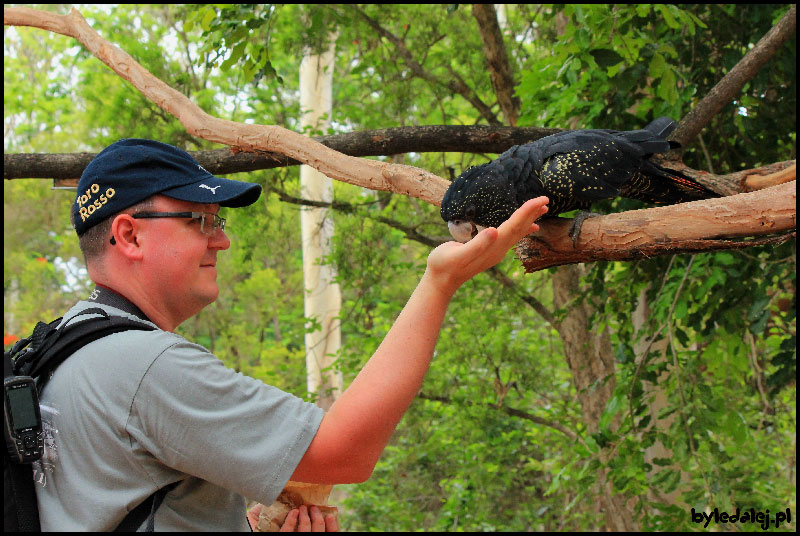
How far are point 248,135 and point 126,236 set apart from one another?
156 centimetres

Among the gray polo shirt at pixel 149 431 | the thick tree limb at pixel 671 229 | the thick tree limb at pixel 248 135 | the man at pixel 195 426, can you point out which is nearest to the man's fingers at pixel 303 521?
the man at pixel 195 426

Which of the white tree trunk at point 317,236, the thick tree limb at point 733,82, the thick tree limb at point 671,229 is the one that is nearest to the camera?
the thick tree limb at point 671,229

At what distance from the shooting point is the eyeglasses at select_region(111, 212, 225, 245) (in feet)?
4.10

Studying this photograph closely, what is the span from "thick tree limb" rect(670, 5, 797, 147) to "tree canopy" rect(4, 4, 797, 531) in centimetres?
18

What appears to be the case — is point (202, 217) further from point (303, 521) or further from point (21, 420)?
point (303, 521)

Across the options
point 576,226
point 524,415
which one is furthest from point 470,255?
point 524,415

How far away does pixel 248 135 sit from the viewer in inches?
107

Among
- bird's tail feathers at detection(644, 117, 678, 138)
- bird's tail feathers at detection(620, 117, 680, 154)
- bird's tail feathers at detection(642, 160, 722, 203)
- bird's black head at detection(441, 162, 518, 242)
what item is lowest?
bird's black head at detection(441, 162, 518, 242)

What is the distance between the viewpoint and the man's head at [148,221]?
1.24 meters

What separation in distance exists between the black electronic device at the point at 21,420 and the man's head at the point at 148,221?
1.03ft

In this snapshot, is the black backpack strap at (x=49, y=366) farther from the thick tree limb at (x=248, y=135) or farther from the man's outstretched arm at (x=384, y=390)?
the thick tree limb at (x=248, y=135)

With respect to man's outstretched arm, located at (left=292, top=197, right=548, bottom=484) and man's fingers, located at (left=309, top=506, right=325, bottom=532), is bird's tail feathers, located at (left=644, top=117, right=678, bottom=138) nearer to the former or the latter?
man's outstretched arm, located at (left=292, top=197, right=548, bottom=484)

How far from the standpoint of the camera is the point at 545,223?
2035mm

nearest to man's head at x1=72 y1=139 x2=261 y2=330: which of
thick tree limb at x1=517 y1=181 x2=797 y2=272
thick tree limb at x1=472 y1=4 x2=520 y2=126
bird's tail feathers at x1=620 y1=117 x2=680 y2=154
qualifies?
thick tree limb at x1=517 y1=181 x2=797 y2=272
